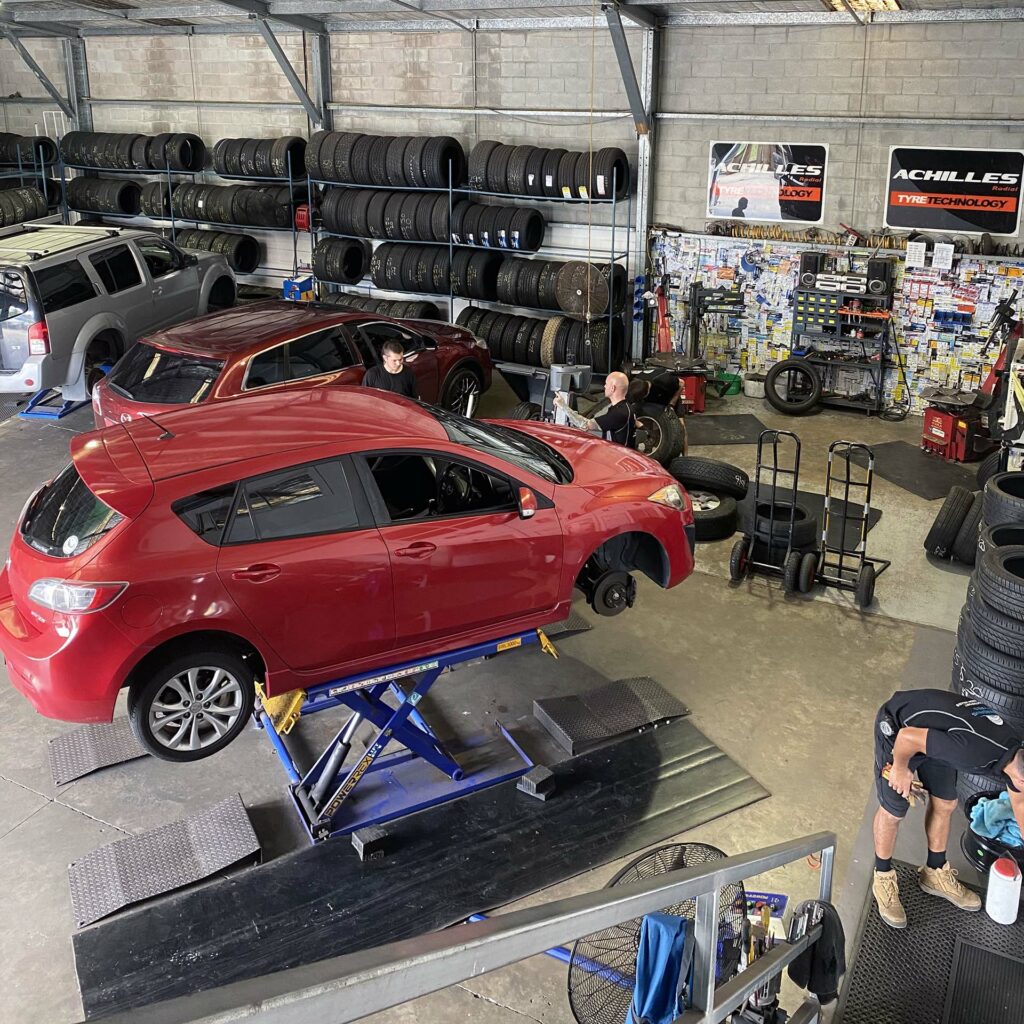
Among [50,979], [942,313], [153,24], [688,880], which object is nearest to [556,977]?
[50,979]

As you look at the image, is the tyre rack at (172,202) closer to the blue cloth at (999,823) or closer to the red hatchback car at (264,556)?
the red hatchback car at (264,556)

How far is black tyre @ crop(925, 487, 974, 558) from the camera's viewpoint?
838 cm

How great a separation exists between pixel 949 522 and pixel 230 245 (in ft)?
37.1

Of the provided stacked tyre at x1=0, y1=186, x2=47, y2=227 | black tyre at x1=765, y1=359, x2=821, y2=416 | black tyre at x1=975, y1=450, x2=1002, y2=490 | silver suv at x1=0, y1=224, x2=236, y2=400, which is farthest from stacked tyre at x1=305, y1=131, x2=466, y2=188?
black tyre at x1=975, y1=450, x2=1002, y2=490

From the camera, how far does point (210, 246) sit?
Answer: 52.2ft

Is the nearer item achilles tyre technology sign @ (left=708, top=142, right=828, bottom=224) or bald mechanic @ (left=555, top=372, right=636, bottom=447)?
bald mechanic @ (left=555, top=372, right=636, bottom=447)

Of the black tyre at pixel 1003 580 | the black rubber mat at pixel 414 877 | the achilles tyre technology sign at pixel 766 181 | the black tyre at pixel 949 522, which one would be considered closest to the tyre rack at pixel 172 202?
the achilles tyre technology sign at pixel 766 181

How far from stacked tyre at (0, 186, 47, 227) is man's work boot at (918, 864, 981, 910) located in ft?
51.3

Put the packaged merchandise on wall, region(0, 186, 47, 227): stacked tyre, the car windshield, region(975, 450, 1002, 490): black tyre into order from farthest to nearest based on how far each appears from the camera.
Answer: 1. region(0, 186, 47, 227): stacked tyre
2. the packaged merchandise on wall
3. region(975, 450, 1002, 490): black tyre
4. the car windshield

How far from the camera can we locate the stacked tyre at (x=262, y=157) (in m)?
15.0

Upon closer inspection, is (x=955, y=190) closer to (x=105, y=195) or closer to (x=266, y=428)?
(x=266, y=428)

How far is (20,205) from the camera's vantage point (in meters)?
16.5

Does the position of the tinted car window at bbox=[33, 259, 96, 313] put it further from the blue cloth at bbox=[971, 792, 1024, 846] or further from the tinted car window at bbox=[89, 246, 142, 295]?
the blue cloth at bbox=[971, 792, 1024, 846]

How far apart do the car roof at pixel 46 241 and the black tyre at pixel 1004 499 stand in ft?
29.7
